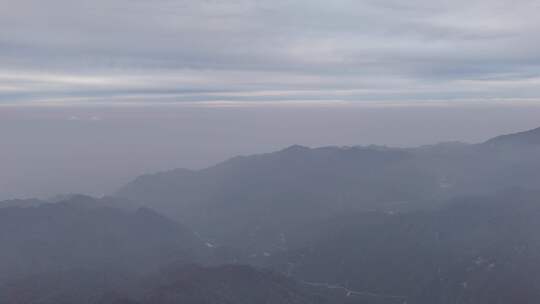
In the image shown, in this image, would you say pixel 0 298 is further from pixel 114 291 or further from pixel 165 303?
pixel 165 303

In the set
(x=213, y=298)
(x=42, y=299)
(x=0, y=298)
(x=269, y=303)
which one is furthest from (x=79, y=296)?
(x=269, y=303)

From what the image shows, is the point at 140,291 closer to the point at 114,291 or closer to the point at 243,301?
the point at 114,291

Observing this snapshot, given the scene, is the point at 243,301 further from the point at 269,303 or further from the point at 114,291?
the point at 114,291

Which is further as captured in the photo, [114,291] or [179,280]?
[179,280]

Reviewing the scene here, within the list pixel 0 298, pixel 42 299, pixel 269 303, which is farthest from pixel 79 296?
pixel 269 303

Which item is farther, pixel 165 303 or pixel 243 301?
pixel 243 301

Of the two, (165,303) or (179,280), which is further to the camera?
(179,280)

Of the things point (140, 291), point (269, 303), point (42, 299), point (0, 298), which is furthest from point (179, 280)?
point (0, 298)
